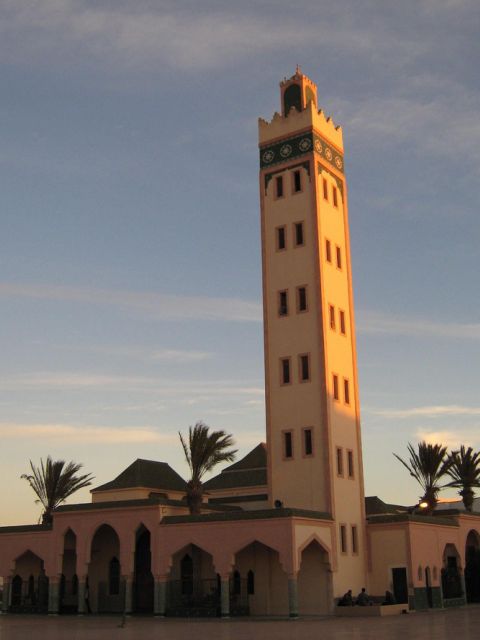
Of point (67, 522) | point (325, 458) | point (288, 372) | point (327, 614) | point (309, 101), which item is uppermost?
point (309, 101)

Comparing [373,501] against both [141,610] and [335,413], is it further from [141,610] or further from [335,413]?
[141,610]

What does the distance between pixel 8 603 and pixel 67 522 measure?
659cm

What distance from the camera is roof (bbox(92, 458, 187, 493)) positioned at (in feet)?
166

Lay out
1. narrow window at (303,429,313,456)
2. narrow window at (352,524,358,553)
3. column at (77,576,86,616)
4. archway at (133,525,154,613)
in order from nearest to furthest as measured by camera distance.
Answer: column at (77,576,86,616) < narrow window at (352,524,358,553) < narrow window at (303,429,313,456) < archway at (133,525,154,613)

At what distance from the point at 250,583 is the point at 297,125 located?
2374cm

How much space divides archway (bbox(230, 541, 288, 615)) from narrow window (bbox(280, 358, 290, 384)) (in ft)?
27.1

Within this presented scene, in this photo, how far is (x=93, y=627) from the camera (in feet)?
104

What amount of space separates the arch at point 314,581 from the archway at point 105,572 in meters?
9.67

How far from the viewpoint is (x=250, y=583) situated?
1561 inches

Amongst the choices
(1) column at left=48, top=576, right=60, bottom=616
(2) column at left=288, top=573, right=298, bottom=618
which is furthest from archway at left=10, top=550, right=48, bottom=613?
(2) column at left=288, top=573, right=298, bottom=618

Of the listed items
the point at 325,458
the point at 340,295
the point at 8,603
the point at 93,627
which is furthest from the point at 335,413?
the point at 8,603

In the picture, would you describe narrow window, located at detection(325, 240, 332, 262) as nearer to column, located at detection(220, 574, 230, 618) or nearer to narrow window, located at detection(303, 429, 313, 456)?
narrow window, located at detection(303, 429, 313, 456)

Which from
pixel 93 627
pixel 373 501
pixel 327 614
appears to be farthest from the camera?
pixel 373 501

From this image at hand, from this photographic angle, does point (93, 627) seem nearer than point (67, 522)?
Yes
